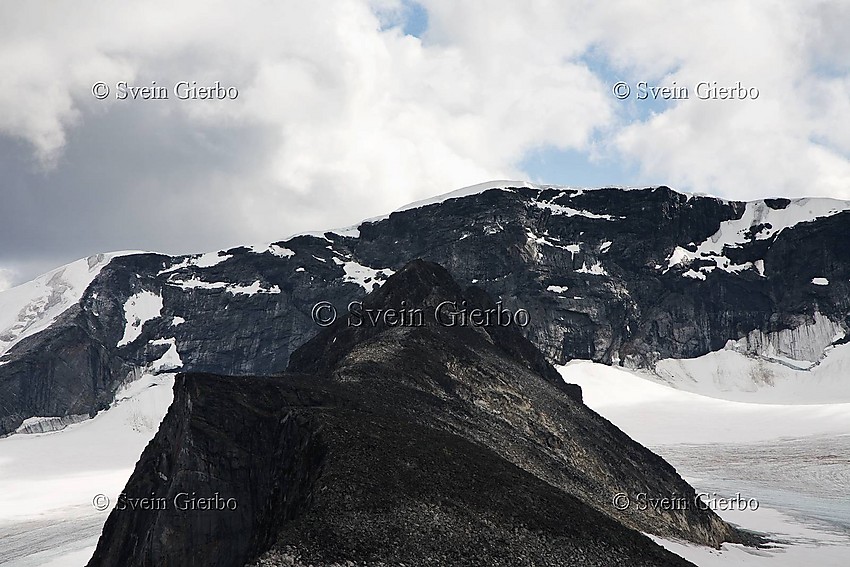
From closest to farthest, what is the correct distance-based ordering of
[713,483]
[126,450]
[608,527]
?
1. [608,527]
2. [713,483]
3. [126,450]

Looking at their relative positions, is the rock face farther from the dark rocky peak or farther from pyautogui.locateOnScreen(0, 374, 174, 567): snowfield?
pyautogui.locateOnScreen(0, 374, 174, 567): snowfield

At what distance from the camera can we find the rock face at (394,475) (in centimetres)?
3194

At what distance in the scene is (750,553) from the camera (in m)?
60.3

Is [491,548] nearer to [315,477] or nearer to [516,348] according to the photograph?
[315,477]

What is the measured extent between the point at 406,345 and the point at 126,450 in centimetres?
13957

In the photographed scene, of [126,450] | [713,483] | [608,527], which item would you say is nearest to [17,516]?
[126,450]
